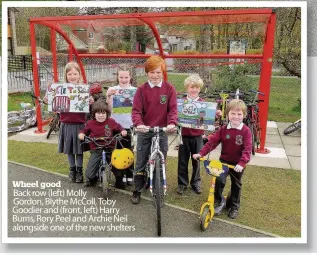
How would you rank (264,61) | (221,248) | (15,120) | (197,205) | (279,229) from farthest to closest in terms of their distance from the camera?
(15,120)
(264,61)
(197,205)
(279,229)
(221,248)

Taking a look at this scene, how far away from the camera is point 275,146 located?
586 centimetres

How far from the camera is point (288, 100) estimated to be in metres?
8.24

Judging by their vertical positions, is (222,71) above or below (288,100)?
above

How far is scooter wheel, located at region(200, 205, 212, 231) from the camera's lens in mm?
3248

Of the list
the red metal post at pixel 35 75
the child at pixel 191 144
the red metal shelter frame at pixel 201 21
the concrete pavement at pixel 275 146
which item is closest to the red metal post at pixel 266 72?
the red metal shelter frame at pixel 201 21

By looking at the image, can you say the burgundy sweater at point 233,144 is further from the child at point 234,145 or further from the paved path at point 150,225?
the paved path at point 150,225

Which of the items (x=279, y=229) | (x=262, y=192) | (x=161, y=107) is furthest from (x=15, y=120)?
(x=279, y=229)

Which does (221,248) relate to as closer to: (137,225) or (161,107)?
(137,225)

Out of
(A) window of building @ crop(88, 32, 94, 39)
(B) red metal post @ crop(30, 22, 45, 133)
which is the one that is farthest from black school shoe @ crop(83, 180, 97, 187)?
(A) window of building @ crop(88, 32, 94, 39)

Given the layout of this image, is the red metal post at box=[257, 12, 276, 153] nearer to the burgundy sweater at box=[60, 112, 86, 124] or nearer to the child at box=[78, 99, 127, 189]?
the child at box=[78, 99, 127, 189]

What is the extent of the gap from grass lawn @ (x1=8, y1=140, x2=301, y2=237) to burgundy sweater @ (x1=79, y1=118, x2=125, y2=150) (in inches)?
37.8

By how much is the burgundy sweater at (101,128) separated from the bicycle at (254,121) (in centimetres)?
227

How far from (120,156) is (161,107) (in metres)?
0.76

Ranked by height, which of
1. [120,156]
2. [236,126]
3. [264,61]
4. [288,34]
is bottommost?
[120,156]
